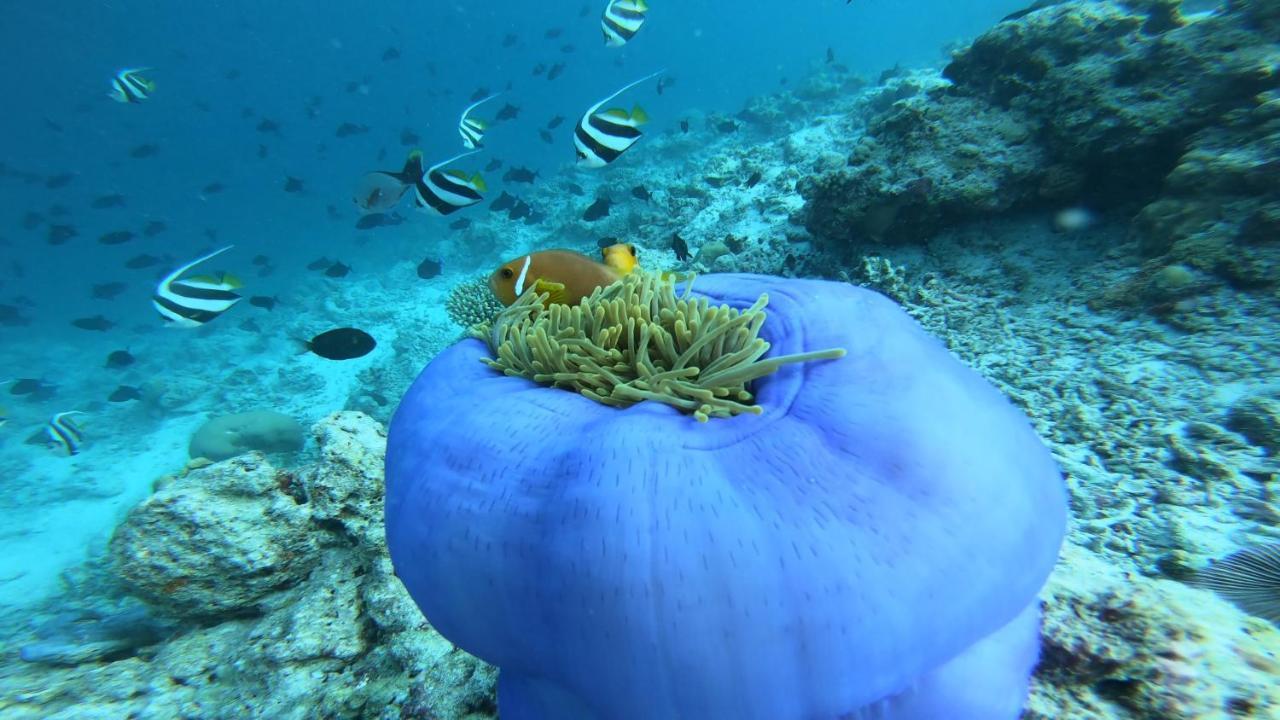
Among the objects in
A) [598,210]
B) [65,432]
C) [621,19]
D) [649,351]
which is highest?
[621,19]

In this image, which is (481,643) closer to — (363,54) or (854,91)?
(854,91)

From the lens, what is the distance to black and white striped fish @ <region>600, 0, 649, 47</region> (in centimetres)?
541

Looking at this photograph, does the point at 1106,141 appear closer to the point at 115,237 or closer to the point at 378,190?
the point at 378,190

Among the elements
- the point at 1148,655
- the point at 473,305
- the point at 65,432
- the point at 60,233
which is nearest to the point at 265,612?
the point at 473,305

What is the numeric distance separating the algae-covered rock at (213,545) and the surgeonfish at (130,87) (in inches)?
312

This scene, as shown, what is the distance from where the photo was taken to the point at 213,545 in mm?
2371

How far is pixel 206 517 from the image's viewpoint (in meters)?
2.38

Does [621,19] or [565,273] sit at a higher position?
[621,19]

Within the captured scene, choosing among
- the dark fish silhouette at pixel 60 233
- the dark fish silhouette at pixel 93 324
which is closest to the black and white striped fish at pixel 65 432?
the dark fish silhouette at pixel 93 324

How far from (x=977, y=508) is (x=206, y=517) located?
2.91 m

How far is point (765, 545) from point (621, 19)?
19.2ft

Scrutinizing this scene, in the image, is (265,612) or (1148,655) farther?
(265,612)

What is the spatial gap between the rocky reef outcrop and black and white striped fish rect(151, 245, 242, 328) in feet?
14.8

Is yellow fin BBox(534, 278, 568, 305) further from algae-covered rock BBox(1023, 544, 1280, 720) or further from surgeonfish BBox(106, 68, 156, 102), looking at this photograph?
surgeonfish BBox(106, 68, 156, 102)
